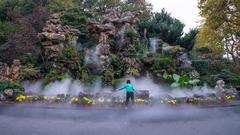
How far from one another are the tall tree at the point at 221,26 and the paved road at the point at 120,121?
10.5 m

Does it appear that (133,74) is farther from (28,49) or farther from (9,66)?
(9,66)

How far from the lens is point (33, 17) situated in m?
21.9

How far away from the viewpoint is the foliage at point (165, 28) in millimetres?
23609

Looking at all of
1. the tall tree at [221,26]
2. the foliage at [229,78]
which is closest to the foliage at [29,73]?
the foliage at [229,78]

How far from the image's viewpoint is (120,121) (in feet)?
33.1

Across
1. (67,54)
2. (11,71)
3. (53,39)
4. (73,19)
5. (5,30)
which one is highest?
(73,19)

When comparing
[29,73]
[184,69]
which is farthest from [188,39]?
[29,73]

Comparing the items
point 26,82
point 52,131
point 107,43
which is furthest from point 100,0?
point 52,131

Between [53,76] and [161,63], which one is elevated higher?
[161,63]

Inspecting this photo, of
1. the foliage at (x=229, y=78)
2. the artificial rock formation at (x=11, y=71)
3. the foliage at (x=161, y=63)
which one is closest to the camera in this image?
the artificial rock formation at (x=11, y=71)

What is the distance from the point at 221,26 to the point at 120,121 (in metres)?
16.7

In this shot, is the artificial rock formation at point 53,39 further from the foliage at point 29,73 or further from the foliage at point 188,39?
the foliage at point 188,39

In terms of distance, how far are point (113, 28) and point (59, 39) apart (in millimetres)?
3915

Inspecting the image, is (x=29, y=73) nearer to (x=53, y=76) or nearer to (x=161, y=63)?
(x=53, y=76)
